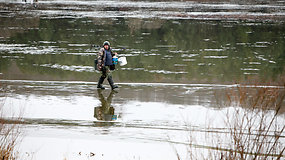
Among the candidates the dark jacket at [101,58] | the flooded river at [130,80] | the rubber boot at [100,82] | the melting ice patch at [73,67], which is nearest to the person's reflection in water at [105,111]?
the flooded river at [130,80]

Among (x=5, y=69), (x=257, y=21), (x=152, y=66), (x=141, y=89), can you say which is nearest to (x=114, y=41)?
(x=152, y=66)

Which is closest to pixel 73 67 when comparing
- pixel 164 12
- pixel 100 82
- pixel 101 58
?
pixel 100 82

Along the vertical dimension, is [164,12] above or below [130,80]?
above

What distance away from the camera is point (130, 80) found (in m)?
16.9

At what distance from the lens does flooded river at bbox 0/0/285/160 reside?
31.1 feet

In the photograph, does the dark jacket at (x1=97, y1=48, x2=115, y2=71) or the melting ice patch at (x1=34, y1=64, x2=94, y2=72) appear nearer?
the dark jacket at (x1=97, y1=48, x2=115, y2=71)

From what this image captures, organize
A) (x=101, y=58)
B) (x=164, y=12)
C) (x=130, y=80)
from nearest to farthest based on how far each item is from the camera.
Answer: (x=101, y=58) → (x=130, y=80) → (x=164, y=12)

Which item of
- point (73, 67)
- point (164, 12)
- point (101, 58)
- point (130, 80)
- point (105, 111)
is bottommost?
point (105, 111)

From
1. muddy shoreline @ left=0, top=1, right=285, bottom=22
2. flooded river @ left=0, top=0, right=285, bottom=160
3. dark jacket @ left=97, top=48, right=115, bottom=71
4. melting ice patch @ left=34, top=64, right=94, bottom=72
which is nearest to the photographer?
flooded river @ left=0, top=0, right=285, bottom=160

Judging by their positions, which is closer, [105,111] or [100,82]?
[105,111]

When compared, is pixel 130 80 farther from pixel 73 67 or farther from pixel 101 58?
pixel 73 67

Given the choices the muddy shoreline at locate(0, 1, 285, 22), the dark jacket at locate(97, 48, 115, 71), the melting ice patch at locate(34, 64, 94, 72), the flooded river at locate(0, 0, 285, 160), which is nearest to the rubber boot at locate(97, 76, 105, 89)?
the flooded river at locate(0, 0, 285, 160)

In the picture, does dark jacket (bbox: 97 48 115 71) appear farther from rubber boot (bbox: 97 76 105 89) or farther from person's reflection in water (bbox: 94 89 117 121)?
person's reflection in water (bbox: 94 89 117 121)

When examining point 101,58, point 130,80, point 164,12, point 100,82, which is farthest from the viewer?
point 164,12
